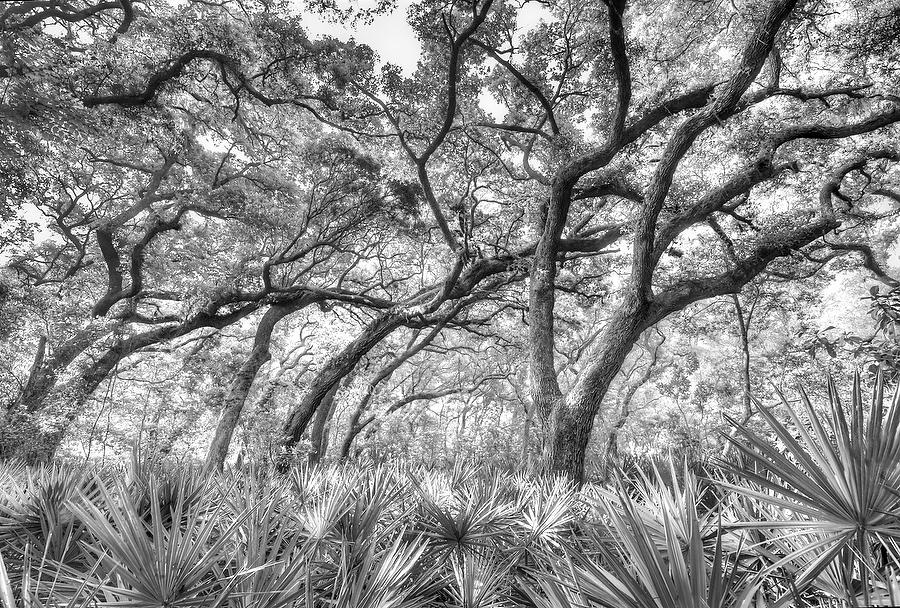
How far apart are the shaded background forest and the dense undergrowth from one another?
2.31 meters

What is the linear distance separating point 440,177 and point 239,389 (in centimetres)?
686

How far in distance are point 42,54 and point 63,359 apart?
6031 mm

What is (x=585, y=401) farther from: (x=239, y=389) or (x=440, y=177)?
(x=239, y=389)

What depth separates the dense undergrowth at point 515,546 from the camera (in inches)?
41.9

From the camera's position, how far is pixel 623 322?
18.7ft

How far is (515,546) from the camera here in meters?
2.36

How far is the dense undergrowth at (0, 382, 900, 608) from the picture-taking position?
1.06m

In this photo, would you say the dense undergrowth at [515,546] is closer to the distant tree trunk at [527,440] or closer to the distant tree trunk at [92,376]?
the distant tree trunk at [527,440]

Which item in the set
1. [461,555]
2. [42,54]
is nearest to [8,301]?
[42,54]

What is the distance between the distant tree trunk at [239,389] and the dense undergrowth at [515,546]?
7.48 m

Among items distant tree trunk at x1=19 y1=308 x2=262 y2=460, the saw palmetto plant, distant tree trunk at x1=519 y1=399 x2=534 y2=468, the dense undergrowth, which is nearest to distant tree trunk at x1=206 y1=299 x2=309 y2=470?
distant tree trunk at x1=19 y1=308 x2=262 y2=460

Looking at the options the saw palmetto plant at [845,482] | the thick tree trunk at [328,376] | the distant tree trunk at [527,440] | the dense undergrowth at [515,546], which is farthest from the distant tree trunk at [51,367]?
the saw palmetto plant at [845,482]

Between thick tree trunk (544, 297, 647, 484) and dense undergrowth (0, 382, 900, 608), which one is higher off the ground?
thick tree trunk (544, 297, 647, 484)

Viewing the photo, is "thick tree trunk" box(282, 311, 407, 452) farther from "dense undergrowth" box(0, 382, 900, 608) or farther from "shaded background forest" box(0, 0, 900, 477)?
"dense undergrowth" box(0, 382, 900, 608)
